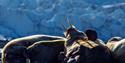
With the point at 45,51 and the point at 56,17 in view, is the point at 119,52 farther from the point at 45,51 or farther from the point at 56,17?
the point at 56,17

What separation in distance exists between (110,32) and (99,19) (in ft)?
2.98

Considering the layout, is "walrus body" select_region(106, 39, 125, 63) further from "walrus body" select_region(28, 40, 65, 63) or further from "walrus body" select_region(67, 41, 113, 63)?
"walrus body" select_region(28, 40, 65, 63)

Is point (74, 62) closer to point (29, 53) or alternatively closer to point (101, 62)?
point (101, 62)

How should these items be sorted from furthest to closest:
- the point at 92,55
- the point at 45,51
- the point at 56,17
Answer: the point at 56,17 → the point at 45,51 → the point at 92,55

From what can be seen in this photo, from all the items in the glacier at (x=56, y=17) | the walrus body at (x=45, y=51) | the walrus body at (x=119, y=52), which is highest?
the walrus body at (x=119, y=52)

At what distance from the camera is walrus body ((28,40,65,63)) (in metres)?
4.63

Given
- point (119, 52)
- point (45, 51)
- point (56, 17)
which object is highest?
point (119, 52)

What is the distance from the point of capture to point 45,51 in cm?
467

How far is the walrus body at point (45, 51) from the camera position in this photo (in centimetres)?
463

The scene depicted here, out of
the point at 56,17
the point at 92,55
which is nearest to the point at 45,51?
the point at 92,55

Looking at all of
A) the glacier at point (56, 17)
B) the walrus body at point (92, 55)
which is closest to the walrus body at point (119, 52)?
the walrus body at point (92, 55)

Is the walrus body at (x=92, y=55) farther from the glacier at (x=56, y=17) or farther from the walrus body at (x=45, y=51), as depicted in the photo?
the glacier at (x=56, y=17)

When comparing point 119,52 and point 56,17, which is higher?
point 119,52

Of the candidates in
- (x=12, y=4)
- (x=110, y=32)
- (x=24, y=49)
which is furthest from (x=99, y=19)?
(x=24, y=49)
